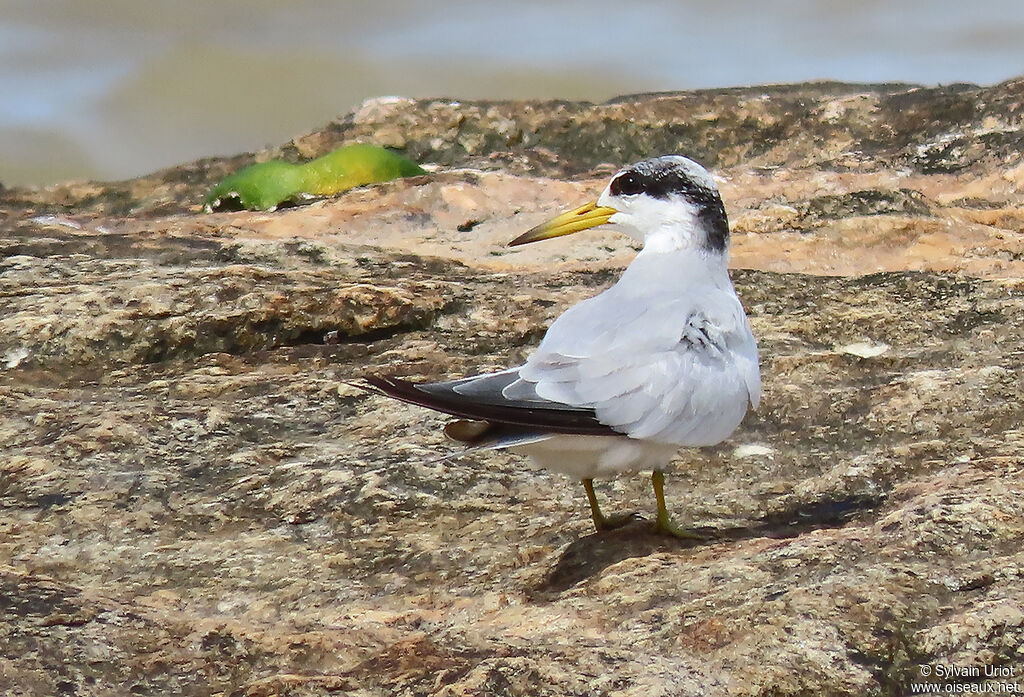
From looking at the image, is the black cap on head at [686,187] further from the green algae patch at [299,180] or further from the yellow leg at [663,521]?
the green algae patch at [299,180]

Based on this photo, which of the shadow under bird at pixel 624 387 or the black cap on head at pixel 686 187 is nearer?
the shadow under bird at pixel 624 387

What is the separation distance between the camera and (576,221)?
447 cm

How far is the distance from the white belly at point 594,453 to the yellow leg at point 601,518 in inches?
3.7

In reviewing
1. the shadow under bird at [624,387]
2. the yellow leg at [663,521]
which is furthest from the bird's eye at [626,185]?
the yellow leg at [663,521]

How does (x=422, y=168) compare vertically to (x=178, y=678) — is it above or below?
above

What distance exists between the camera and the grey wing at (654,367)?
10.6 ft

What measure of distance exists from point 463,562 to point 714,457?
1.14 meters

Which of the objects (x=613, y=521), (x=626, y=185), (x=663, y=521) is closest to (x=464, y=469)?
(x=613, y=521)

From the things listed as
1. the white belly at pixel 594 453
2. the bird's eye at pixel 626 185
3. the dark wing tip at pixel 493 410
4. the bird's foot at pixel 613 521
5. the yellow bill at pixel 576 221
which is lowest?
the bird's foot at pixel 613 521

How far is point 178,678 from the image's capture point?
2.87 meters

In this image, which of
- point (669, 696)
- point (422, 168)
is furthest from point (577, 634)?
point (422, 168)

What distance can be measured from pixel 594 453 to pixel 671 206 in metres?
1.12

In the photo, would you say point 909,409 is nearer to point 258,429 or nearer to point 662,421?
point 662,421

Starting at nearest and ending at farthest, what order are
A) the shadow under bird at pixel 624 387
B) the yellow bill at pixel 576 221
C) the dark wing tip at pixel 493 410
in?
the dark wing tip at pixel 493 410, the shadow under bird at pixel 624 387, the yellow bill at pixel 576 221
